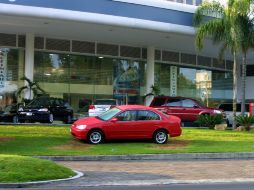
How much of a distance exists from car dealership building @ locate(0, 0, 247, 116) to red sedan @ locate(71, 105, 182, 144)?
904cm

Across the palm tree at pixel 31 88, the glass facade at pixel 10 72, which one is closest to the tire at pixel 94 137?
the palm tree at pixel 31 88

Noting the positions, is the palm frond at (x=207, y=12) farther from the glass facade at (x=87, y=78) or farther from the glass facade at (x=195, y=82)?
the glass facade at (x=195, y=82)

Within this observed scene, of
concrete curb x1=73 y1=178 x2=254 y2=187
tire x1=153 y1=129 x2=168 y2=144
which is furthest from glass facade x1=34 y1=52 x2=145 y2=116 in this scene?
concrete curb x1=73 y1=178 x2=254 y2=187

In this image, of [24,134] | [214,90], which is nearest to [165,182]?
[24,134]

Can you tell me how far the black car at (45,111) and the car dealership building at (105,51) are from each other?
152 inches

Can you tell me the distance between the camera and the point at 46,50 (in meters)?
33.3

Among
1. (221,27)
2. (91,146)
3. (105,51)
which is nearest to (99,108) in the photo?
(105,51)

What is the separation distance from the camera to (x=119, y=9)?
28516mm

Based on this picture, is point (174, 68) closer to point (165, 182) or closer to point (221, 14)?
point (221, 14)

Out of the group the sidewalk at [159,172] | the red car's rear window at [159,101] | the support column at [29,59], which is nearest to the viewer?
the sidewalk at [159,172]

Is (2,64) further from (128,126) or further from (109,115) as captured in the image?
(128,126)

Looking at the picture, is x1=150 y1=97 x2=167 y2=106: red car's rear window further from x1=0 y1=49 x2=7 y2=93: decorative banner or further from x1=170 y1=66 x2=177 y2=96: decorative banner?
x1=0 y1=49 x2=7 y2=93: decorative banner

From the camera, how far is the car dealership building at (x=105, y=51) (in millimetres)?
27781

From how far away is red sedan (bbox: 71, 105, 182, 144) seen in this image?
19312mm
